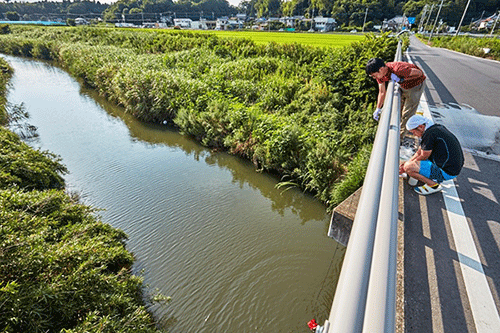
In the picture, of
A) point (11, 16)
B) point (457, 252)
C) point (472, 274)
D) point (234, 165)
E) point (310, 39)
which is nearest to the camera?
point (472, 274)

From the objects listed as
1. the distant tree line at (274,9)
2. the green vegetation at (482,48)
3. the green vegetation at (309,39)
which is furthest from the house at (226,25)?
the green vegetation at (482,48)

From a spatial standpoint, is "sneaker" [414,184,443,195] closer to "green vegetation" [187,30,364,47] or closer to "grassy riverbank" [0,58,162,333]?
"grassy riverbank" [0,58,162,333]

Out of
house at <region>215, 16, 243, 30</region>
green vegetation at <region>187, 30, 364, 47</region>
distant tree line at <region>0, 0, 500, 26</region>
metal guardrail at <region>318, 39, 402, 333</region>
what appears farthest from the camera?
house at <region>215, 16, 243, 30</region>

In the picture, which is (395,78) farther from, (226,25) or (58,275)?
(226,25)

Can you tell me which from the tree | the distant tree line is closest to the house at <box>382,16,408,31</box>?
the distant tree line

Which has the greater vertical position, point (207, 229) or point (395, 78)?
point (395, 78)

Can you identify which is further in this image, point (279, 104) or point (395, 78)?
point (279, 104)

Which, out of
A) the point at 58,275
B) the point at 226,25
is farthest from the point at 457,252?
the point at 226,25
